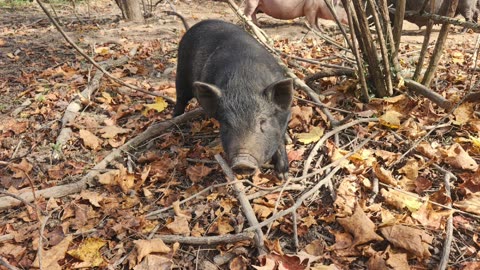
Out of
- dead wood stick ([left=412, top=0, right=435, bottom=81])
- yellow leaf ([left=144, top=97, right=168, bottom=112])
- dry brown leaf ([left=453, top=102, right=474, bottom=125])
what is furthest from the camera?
yellow leaf ([left=144, top=97, right=168, bottom=112])

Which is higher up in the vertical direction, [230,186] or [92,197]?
[230,186]

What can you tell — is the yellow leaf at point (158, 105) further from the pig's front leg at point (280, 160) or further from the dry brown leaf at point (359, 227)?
the dry brown leaf at point (359, 227)

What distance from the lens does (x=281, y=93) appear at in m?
2.72

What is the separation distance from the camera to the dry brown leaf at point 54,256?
2336 millimetres

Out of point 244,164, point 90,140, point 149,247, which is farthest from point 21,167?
point 244,164

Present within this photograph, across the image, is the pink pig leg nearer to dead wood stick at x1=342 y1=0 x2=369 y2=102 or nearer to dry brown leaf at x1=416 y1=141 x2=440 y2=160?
dead wood stick at x1=342 y1=0 x2=369 y2=102

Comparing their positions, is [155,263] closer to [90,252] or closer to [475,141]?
[90,252]

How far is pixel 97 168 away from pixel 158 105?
4.47ft

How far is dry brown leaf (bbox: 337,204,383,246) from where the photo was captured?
7.39 ft

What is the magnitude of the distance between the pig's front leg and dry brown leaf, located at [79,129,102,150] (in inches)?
67.8

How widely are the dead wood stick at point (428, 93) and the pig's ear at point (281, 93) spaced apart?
4.39ft

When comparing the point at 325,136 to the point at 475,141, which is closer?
the point at 475,141

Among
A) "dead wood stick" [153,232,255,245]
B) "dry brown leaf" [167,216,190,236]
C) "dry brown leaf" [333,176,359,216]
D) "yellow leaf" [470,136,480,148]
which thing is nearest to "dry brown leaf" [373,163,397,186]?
"dry brown leaf" [333,176,359,216]

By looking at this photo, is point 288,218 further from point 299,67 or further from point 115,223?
point 299,67
